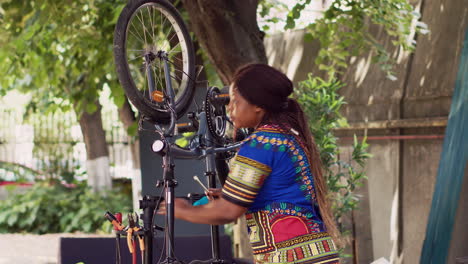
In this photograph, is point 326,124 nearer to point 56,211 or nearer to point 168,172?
point 168,172

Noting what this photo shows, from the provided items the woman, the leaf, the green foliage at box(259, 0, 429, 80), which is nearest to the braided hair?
the woman

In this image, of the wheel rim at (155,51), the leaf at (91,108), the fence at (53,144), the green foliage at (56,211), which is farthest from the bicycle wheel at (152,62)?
the fence at (53,144)

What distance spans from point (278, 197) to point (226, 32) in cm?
296

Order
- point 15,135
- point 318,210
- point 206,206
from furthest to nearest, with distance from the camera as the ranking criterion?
point 15,135 → point 318,210 → point 206,206

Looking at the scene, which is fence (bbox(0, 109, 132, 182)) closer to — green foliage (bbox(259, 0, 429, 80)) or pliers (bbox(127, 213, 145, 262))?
green foliage (bbox(259, 0, 429, 80))

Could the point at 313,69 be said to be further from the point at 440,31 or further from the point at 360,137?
the point at 440,31

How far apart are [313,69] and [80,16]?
260 cm

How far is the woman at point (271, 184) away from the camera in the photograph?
2.35 meters

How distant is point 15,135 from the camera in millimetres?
15039

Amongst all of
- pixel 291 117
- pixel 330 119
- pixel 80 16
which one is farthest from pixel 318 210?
pixel 80 16

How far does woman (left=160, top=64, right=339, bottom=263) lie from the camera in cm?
235

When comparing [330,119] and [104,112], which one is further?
[104,112]

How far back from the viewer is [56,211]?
1138 cm

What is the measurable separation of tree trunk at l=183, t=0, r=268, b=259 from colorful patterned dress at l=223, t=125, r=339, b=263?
112 inches
